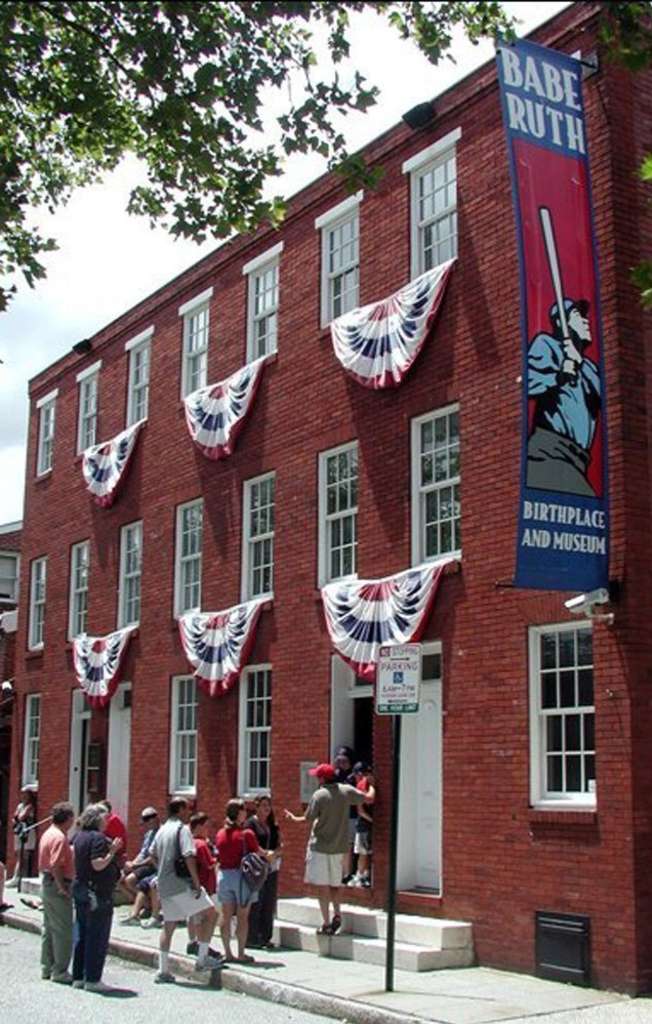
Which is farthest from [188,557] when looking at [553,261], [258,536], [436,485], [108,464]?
[553,261]

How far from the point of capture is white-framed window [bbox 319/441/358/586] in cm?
1725

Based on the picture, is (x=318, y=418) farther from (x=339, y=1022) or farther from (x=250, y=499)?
(x=339, y=1022)

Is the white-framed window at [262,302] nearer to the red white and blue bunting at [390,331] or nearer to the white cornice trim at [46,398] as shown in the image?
the red white and blue bunting at [390,331]

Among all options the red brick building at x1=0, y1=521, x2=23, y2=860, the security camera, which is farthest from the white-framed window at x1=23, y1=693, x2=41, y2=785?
the security camera

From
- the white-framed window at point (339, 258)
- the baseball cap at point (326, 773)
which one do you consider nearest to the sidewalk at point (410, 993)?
the baseball cap at point (326, 773)

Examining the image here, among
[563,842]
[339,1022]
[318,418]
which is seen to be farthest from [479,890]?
[318,418]

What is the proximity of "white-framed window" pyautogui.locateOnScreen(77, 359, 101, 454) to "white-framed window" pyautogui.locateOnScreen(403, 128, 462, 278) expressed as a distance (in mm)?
10034

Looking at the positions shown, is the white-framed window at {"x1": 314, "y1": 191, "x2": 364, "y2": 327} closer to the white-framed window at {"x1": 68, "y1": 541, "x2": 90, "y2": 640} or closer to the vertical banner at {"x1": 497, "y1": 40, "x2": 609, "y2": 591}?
the vertical banner at {"x1": 497, "y1": 40, "x2": 609, "y2": 591}

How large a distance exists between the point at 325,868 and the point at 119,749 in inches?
353

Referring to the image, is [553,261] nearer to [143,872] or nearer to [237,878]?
[237,878]

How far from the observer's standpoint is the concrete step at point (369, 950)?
44.8 ft

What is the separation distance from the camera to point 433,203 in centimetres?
1656

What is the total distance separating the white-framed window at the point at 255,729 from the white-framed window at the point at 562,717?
5.37 meters

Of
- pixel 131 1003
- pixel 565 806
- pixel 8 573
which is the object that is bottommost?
pixel 131 1003
